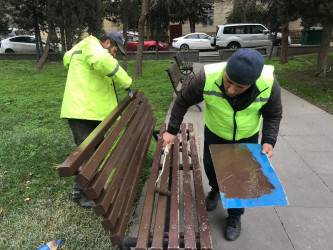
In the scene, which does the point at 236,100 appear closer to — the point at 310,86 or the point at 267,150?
the point at 267,150

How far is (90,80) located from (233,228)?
179 centimetres

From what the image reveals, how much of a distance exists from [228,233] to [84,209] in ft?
4.49

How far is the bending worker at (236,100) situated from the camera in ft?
5.25

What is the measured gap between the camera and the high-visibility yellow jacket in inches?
93.6

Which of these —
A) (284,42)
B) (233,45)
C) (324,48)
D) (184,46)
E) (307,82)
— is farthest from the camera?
(184,46)

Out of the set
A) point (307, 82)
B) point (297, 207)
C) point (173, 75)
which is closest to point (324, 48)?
point (307, 82)

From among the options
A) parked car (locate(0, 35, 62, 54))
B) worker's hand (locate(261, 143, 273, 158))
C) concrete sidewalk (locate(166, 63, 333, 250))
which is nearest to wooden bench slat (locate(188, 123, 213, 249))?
concrete sidewalk (locate(166, 63, 333, 250))

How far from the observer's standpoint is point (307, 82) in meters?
8.29

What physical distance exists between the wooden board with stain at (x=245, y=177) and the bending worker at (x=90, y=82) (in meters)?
1.13

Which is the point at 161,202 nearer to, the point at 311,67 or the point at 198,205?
the point at 198,205

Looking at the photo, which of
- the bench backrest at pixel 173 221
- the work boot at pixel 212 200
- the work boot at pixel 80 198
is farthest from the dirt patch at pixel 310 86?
the work boot at pixel 80 198

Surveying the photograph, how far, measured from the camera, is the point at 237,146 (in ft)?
6.77

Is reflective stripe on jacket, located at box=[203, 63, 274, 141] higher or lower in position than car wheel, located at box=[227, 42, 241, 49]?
lower

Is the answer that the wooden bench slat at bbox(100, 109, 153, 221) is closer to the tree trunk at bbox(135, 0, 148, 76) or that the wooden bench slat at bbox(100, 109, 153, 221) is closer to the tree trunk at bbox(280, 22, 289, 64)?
the tree trunk at bbox(135, 0, 148, 76)
